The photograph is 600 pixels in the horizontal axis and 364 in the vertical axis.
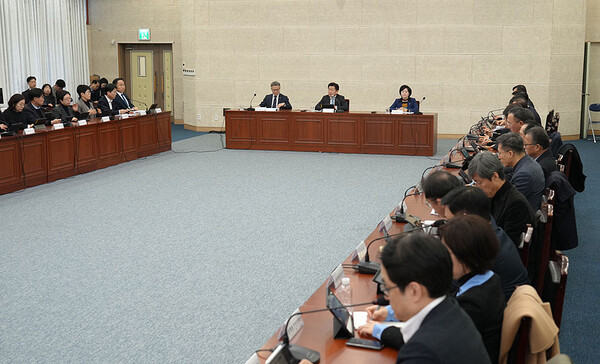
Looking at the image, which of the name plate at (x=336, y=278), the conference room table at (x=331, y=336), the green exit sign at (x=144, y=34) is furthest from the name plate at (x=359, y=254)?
the green exit sign at (x=144, y=34)

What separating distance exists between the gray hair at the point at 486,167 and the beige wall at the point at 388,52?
9.59m

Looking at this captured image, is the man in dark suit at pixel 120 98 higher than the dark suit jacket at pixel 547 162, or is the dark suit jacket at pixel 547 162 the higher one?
the man in dark suit at pixel 120 98

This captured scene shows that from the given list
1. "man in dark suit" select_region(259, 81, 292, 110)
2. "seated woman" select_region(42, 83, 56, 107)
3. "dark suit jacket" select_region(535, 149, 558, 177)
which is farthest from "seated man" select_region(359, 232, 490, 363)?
"seated woman" select_region(42, 83, 56, 107)

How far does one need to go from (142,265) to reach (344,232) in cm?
205

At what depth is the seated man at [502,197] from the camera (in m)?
3.99

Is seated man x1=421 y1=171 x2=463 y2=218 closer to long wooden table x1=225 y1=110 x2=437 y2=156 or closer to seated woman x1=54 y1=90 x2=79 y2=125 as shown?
seated woman x1=54 y1=90 x2=79 y2=125

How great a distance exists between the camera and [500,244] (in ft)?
9.87

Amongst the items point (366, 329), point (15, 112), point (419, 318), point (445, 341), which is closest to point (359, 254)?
point (366, 329)

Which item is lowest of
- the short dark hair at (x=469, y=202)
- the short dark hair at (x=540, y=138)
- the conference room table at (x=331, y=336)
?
the conference room table at (x=331, y=336)

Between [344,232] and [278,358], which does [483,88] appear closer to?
[344,232]

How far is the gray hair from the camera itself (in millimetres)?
4148

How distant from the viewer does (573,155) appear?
6125 millimetres

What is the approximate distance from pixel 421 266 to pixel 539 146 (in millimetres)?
4134

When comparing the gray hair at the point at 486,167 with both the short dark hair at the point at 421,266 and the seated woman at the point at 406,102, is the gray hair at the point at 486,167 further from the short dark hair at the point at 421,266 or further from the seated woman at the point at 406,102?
the seated woman at the point at 406,102
